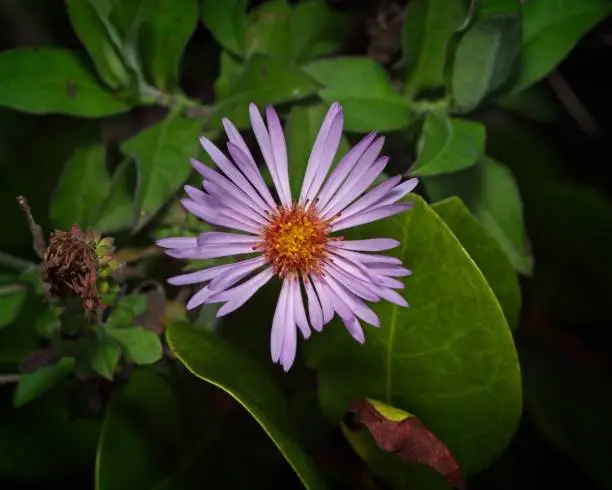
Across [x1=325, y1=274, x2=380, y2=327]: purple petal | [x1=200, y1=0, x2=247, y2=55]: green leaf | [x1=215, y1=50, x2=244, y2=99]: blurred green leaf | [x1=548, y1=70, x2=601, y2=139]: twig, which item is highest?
[x1=200, y1=0, x2=247, y2=55]: green leaf

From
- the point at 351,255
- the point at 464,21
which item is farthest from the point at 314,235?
the point at 464,21

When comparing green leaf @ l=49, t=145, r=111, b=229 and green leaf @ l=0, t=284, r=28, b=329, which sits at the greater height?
green leaf @ l=49, t=145, r=111, b=229

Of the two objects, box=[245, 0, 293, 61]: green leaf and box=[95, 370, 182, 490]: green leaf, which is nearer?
box=[95, 370, 182, 490]: green leaf

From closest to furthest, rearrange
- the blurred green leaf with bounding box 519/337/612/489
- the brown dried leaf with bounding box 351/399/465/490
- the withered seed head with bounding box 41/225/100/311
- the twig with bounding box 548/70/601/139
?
1. the withered seed head with bounding box 41/225/100/311
2. the brown dried leaf with bounding box 351/399/465/490
3. the blurred green leaf with bounding box 519/337/612/489
4. the twig with bounding box 548/70/601/139

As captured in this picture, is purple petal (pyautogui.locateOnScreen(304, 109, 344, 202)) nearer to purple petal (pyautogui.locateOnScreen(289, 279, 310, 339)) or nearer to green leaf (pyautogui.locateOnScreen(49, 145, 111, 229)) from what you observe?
purple petal (pyautogui.locateOnScreen(289, 279, 310, 339))

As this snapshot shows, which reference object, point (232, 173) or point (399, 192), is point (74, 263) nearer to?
point (232, 173)

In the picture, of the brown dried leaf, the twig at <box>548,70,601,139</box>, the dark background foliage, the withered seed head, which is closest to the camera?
the withered seed head

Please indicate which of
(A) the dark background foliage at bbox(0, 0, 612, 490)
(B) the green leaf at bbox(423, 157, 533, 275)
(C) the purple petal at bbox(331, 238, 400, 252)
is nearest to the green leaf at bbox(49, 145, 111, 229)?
(A) the dark background foliage at bbox(0, 0, 612, 490)
